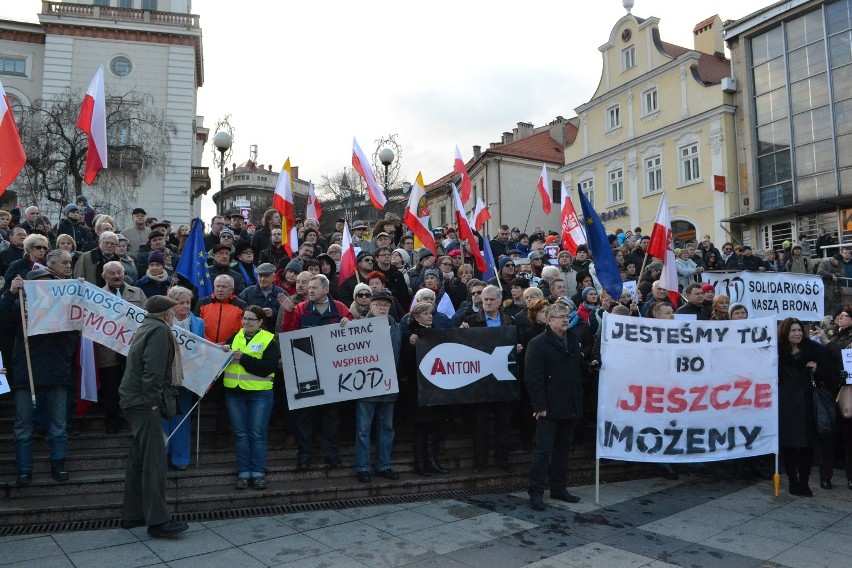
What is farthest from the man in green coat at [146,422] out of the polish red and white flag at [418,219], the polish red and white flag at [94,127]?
the polish red and white flag at [418,219]

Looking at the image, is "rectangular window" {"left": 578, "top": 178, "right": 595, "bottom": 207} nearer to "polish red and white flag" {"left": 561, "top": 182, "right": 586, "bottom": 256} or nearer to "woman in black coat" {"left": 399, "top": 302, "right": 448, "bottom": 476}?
"polish red and white flag" {"left": 561, "top": 182, "right": 586, "bottom": 256}

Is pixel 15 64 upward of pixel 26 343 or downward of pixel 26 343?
upward

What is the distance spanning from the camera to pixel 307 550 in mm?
5461

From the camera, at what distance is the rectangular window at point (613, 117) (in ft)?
121

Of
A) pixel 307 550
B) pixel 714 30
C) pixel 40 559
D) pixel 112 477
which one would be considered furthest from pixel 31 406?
Answer: pixel 714 30

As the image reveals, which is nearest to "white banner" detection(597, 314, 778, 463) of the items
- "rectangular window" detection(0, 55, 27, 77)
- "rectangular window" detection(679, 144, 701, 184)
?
"rectangular window" detection(679, 144, 701, 184)

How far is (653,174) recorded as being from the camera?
34469 millimetres

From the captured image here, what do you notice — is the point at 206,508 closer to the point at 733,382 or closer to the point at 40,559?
the point at 40,559

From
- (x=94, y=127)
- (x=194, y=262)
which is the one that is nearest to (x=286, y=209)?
(x=194, y=262)

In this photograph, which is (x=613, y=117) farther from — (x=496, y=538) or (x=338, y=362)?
(x=496, y=538)

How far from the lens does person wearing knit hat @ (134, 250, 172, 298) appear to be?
8.12 metres

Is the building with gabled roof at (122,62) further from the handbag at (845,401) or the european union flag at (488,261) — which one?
the handbag at (845,401)

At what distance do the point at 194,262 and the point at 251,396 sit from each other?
109 inches

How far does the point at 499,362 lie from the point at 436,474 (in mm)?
1517
